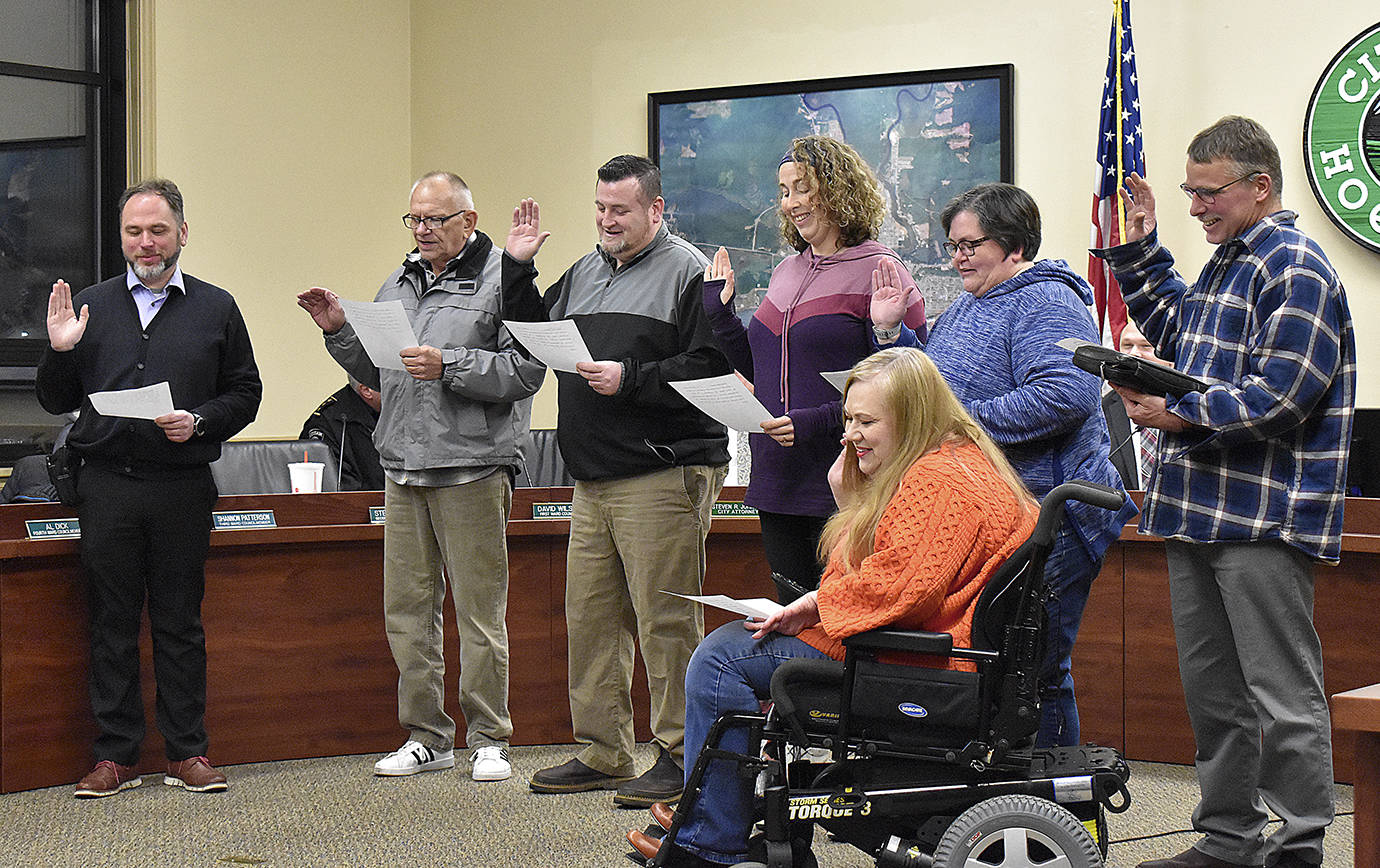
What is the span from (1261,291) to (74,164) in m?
4.87

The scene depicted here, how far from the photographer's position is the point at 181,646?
3.47 meters

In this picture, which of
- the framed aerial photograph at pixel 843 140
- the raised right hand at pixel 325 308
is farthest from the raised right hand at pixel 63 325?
the framed aerial photograph at pixel 843 140

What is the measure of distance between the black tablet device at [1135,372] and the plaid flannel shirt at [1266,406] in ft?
0.12

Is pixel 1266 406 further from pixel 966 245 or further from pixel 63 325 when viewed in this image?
pixel 63 325

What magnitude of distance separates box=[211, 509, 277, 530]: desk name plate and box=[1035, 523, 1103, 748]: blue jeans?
2.15 metres

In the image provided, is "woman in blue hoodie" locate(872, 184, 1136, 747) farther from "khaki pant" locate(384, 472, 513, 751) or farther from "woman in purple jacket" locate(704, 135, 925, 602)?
"khaki pant" locate(384, 472, 513, 751)

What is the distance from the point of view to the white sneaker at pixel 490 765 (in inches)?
137

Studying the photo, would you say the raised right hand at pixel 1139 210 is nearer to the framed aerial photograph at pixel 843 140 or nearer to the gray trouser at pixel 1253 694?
the gray trouser at pixel 1253 694

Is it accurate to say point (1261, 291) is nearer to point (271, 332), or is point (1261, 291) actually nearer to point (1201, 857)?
point (1201, 857)

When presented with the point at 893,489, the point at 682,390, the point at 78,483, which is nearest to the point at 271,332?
the point at 78,483

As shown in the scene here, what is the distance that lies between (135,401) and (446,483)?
768 millimetres

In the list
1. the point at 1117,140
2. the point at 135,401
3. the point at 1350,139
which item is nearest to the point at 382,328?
the point at 135,401

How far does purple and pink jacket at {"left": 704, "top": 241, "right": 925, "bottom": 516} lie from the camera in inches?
112

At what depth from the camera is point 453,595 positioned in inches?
142
